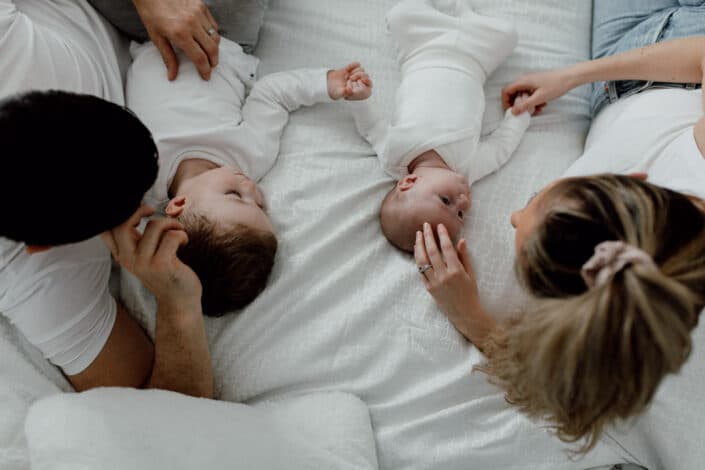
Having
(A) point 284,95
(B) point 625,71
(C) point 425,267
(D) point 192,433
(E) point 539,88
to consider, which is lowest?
(D) point 192,433

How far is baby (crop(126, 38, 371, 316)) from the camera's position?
115cm

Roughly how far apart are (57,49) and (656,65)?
3.98 feet

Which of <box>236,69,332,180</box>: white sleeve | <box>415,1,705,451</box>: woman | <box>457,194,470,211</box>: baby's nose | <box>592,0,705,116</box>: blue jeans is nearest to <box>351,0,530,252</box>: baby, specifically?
<box>457,194,470,211</box>: baby's nose

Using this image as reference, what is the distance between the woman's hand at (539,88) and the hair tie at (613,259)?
0.77 m

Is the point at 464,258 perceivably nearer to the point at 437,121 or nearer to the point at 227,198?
the point at 437,121

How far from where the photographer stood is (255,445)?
1.04 meters

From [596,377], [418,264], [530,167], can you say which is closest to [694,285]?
[596,377]

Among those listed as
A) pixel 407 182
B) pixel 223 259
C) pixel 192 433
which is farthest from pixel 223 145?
pixel 192 433

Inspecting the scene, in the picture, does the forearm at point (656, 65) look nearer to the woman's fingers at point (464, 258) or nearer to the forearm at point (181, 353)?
the woman's fingers at point (464, 258)

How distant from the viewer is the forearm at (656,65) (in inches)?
49.1

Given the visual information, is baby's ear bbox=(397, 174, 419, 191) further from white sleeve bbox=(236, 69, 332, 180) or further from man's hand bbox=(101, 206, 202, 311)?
man's hand bbox=(101, 206, 202, 311)

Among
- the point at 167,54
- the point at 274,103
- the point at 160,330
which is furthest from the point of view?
the point at 274,103

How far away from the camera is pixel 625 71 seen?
1.34 meters

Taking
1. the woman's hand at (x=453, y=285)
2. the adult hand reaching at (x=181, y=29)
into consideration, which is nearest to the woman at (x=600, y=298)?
the woman's hand at (x=453, y=285)
